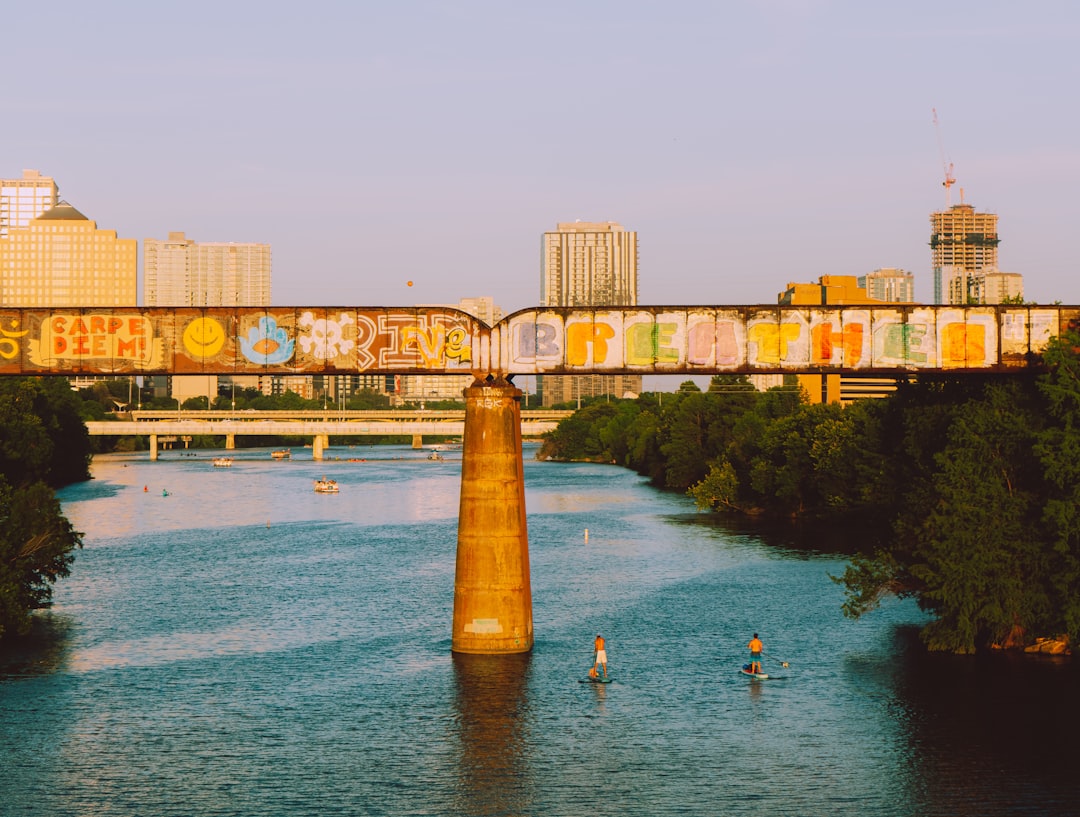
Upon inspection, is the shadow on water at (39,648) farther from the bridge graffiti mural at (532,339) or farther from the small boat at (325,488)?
the small boat at (325,488)

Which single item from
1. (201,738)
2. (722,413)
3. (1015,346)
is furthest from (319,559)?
(722,413)

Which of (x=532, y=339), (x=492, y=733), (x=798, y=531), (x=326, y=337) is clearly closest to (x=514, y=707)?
(x=492, y=733)

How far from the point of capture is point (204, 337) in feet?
187

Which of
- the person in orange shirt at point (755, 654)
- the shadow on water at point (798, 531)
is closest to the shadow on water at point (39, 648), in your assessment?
the person in orange shirt at point (755, 654)

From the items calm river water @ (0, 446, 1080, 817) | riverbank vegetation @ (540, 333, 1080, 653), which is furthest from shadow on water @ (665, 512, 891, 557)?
riverbank vegetation @ (540, 333, 1080, 653)

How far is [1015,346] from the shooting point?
2224 inches

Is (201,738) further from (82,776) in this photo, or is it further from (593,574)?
(593,574)

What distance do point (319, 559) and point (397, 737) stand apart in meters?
54.5

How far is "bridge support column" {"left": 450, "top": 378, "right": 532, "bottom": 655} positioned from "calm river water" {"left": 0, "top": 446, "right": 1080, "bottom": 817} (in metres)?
2.49

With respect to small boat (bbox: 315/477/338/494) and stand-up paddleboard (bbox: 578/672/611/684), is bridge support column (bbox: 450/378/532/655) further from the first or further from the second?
small boat (bbox: 315/477/338/494)

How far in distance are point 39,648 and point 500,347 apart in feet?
95.4

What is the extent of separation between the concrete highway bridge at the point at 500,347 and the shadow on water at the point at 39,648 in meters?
14.3

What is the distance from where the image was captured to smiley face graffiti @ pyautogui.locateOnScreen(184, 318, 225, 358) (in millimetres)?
56844

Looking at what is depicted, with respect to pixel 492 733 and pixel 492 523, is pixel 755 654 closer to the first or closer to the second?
pixel 492 523
